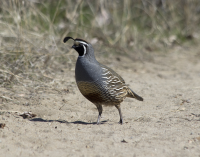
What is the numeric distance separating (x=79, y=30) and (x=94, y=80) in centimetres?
307

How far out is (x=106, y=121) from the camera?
4.06m

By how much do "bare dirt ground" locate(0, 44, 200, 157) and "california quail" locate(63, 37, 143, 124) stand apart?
331mm

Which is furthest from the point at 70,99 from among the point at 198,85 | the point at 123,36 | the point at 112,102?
the point at 123,36

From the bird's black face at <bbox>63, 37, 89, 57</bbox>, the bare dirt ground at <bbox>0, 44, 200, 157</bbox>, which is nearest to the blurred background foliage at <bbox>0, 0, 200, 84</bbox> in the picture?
the bare dirt ground at <bbox>0, 44, 200, 157</bbox>

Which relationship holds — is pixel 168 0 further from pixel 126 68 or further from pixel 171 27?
pixel 126 68

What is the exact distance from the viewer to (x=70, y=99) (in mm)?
4695

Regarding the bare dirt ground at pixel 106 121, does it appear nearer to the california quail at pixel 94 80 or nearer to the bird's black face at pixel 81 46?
the california quail at pixel 94 80

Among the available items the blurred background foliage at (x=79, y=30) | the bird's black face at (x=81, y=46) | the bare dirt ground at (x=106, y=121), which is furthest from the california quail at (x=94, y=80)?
the blurred background foliage at (x=79, y=30)

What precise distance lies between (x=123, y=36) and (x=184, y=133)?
14.2ft

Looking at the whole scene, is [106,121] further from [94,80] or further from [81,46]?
[81,46]

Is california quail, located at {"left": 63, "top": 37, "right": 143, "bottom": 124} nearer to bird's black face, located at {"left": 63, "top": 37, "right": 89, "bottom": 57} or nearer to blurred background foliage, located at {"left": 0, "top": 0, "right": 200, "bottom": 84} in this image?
bird's black face, located at {"left": 63, "top": 37, "right": 89, "bottom": 57}

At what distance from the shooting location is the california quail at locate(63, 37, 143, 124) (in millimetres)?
3584

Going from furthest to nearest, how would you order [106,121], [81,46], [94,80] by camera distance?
[106,121] < [81,46] < [94,80]

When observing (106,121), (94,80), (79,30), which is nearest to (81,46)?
(94,80)
